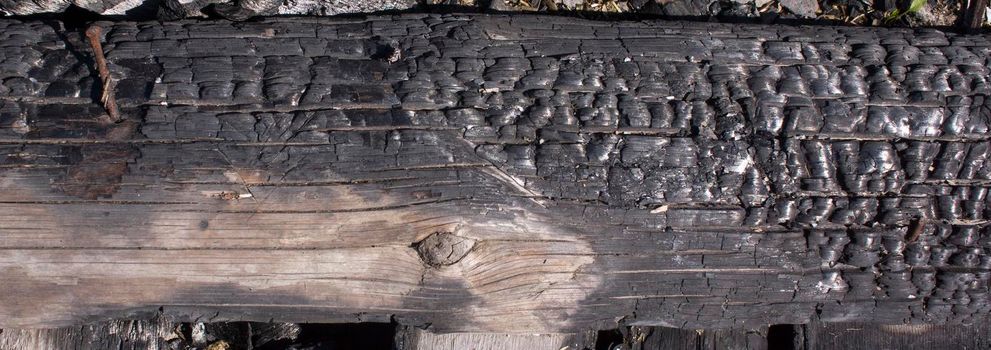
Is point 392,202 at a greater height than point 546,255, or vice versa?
point 392,202

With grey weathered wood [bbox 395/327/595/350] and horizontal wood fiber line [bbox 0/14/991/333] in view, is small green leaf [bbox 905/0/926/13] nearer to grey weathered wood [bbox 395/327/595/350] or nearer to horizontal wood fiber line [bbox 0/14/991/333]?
horizontal wood fiber line [bbox 0/14/991/333]

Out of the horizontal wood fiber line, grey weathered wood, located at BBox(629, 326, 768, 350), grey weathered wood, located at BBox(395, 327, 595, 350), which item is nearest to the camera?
the horizontal wood fiber line

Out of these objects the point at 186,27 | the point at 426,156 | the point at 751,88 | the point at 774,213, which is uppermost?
the point at 186,27

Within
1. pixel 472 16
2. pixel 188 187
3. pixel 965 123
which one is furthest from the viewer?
pixel 472 16

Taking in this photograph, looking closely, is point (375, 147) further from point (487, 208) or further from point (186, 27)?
point (186, 27)

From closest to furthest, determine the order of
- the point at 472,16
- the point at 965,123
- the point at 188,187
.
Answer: the point at 188,187, the point at 965,123, the point at 472,16

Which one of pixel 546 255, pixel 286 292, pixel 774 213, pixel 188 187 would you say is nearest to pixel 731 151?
pixel 774 213

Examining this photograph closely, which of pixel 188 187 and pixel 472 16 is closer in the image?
pixel 188 187

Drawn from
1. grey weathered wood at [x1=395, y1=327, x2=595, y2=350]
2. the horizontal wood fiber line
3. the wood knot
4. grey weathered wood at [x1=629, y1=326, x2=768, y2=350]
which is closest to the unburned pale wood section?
grey weathered wood at [x1=395, y1=327, x2=595, y2=350]
